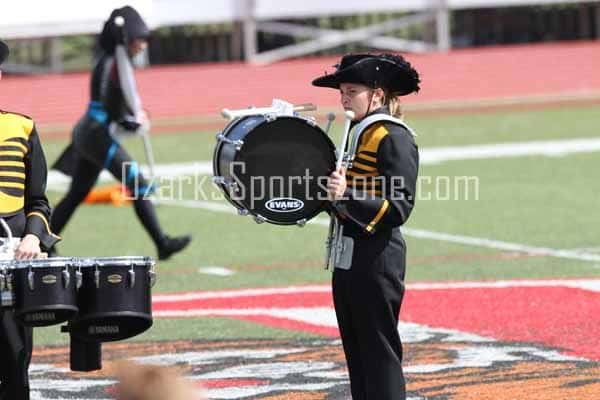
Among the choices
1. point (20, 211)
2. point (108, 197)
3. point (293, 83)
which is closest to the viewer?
point (20, 211)

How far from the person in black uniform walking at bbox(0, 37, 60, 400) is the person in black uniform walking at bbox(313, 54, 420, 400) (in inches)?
50.1

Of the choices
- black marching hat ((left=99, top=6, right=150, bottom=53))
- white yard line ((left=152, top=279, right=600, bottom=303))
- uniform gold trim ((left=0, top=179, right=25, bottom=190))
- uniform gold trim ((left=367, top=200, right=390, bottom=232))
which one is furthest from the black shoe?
uniform gold trim ((left=367, top=200, right=390, bottom=232))

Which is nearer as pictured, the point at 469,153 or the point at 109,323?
the point at 109,323

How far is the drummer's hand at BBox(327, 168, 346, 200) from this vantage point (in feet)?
20.9

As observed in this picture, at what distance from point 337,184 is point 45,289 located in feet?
3.97

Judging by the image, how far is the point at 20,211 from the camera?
686 cm

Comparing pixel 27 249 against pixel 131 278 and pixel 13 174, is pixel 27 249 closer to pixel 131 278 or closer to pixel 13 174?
pixel 13 174

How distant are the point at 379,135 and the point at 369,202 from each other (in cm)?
28

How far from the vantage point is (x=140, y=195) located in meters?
13.1

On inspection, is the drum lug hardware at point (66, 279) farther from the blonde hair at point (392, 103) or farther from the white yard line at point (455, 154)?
the white yard line at point (455, 154)

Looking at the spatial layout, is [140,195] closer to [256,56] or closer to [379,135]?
[379,135]

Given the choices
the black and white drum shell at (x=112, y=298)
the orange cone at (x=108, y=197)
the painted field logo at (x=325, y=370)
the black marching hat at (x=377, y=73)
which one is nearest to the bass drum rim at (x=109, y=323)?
the black and white drum shell at (x=112, y=298)

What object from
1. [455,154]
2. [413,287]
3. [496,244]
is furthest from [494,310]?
[455,154]

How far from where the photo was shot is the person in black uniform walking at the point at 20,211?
6613 millimetres
